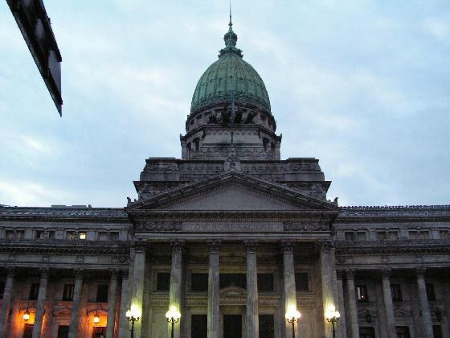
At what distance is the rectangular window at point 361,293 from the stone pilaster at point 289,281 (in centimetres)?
1292

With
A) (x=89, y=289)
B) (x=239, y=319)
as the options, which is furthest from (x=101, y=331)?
(x=239, y=319)

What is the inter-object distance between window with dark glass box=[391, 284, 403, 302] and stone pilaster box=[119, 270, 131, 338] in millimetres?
30480

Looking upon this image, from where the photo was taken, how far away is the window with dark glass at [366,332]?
5328 cm

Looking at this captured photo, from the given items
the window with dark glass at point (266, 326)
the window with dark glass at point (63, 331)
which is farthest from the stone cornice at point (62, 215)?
the window with dark glass at point (266, 326)

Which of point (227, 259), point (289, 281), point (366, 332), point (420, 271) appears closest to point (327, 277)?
point (289, 281)

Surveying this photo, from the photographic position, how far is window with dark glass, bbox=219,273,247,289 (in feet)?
165

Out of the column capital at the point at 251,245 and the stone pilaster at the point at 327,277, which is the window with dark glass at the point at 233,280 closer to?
the column capital at the point at 251,245

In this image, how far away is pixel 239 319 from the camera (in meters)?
49.4

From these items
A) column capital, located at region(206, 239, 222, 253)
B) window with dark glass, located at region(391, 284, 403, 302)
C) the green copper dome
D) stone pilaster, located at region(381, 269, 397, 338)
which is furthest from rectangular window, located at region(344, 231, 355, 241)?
the green copper dome

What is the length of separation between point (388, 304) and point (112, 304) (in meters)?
30.8

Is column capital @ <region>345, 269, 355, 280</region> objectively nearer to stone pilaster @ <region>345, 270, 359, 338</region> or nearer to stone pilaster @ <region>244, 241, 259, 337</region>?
stone pilaster @ <region>345, 270, 359, 338</region>

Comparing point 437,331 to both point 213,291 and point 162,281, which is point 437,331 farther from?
point 162,281

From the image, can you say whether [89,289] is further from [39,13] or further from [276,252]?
[39,13]

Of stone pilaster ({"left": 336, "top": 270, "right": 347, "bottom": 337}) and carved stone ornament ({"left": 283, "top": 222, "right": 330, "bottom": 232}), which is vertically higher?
carved stone ornament ({"left": 283, "top": 222, "right": 330, "bottom": 232})
